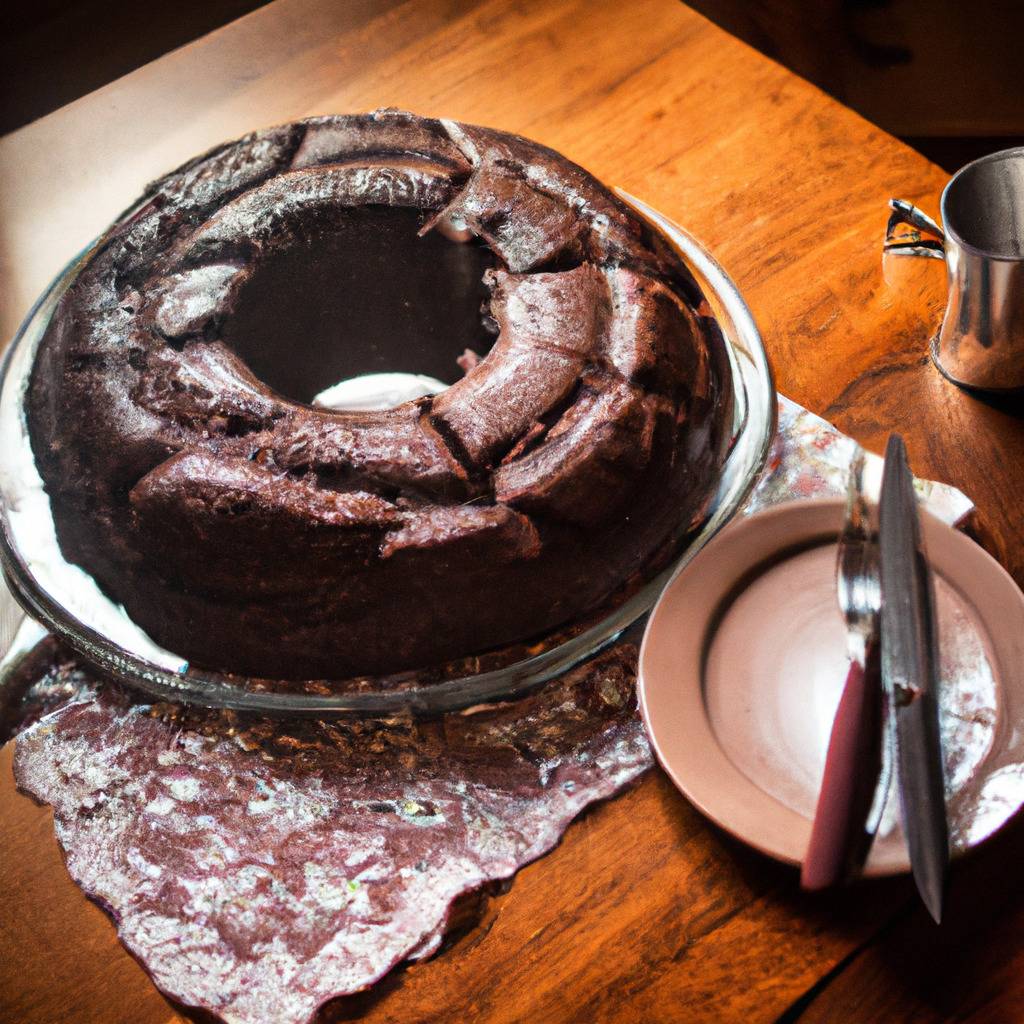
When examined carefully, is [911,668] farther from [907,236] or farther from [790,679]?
[907,236]

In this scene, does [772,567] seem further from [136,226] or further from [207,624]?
[136,226]

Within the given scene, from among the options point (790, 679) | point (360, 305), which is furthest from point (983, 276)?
point (360, 305)

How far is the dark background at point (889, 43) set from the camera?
2586 mm

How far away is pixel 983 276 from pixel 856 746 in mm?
699

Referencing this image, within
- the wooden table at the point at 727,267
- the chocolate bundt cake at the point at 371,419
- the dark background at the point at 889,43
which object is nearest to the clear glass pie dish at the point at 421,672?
the chocolate bundt cake at the point at 371,419

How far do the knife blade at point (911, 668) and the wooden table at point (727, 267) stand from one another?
0.59ft

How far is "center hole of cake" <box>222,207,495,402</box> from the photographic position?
150cm

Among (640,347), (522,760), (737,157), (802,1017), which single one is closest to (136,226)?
(640,347)

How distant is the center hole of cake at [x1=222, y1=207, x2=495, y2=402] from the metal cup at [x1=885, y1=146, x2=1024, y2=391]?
0.62 meters

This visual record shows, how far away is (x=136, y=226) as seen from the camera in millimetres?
1498

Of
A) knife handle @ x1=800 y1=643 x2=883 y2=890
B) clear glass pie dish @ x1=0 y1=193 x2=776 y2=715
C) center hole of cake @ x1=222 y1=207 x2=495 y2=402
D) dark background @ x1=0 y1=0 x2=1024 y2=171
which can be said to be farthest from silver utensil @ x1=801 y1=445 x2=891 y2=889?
dark background @ x1=0 y1=0 x2=1024 y2=171

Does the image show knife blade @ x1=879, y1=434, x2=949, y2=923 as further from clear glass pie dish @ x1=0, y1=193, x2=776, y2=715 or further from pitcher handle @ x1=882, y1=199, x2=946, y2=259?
pitcher handle @ x1=882, y1=199, x2=946, y2=259

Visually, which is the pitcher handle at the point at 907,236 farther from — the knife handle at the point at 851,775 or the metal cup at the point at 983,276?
the knife handle at the point at 851,775

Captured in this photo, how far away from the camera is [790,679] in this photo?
130 centimetres
